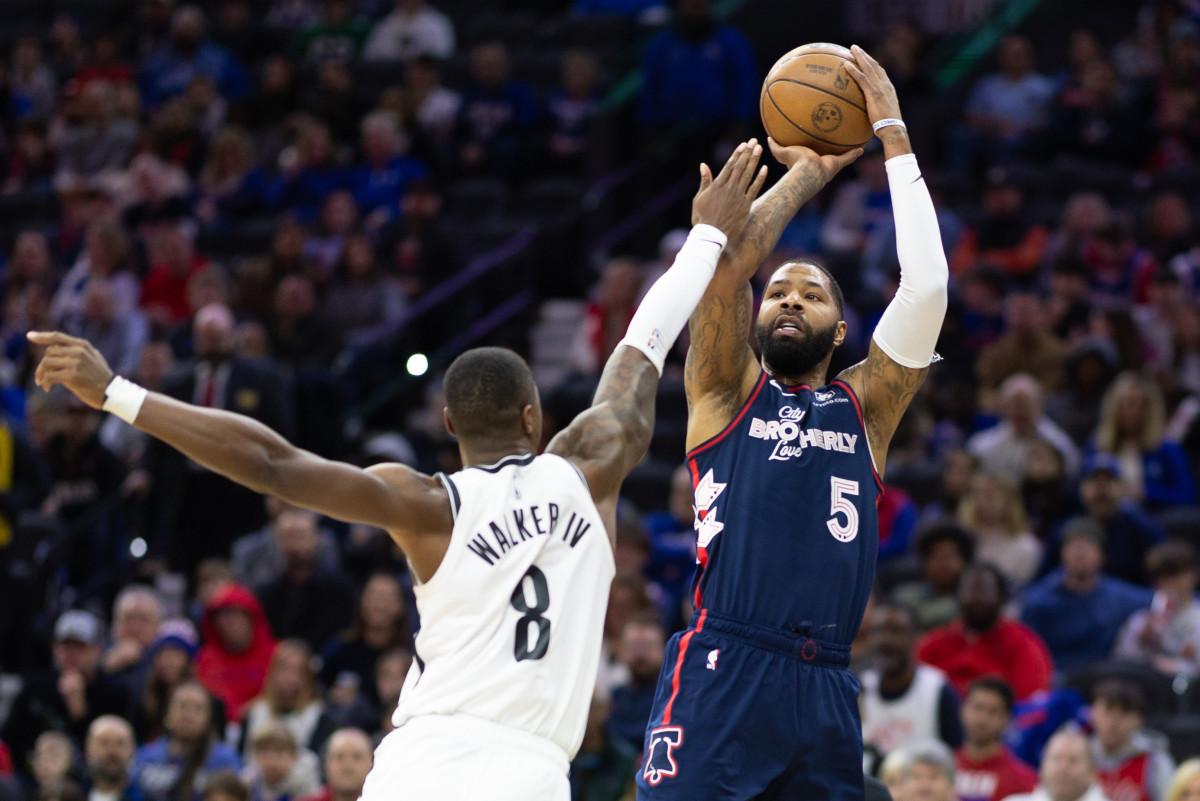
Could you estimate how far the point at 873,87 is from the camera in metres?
6.00

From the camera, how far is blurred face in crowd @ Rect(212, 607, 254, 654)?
11656 mm

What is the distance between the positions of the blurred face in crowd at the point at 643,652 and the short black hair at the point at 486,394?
17.9 feet

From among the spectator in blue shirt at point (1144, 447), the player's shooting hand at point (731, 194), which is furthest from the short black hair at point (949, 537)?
the player's shooting hand at point (731, 194)

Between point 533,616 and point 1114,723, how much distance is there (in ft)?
17.2

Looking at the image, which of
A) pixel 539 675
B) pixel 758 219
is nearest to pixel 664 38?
pixel 758 219

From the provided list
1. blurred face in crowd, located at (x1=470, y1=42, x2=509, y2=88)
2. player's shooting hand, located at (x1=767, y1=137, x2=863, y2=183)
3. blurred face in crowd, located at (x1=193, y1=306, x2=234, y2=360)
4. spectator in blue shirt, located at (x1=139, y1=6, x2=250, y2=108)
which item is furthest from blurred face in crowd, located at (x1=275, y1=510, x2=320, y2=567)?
spectator in blue shirt, located at (x1=139, y1=6, x2=250, y2=108)

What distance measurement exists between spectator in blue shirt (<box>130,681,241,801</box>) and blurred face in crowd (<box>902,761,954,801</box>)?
423 cm

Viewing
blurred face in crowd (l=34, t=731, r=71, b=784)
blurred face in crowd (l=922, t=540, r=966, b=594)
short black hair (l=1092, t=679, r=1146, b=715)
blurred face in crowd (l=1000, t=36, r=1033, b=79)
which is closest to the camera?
short black hair (l=1092, t=679, r=1146, b=715)

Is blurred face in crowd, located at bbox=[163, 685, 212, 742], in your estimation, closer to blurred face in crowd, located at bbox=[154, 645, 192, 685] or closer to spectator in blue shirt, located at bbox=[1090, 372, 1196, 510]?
blurred face in crowd, located at bbox=[154, 645, 192, 685]

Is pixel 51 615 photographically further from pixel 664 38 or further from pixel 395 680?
pixel 664 38

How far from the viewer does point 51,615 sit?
43.0 ft

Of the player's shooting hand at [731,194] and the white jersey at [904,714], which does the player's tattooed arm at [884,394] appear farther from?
the white jersey at [904,714]

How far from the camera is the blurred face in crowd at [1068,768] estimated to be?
8.50 m

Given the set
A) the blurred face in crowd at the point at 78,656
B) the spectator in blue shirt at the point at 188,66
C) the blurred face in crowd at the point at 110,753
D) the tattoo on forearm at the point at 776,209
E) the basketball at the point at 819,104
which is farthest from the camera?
the spectator in blue shirt at the point at 188,66
